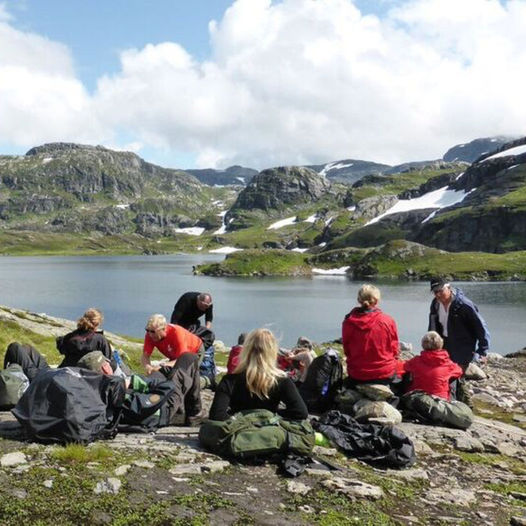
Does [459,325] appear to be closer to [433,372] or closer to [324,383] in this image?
[433,372]

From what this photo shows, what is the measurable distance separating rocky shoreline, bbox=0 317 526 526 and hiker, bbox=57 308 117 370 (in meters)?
2.14

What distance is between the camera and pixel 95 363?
13.0m

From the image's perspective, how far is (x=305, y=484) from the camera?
9.38 metres

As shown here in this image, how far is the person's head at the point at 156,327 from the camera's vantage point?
46.4 ft

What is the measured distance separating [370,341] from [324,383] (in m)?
2.01

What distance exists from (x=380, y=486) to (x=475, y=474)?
295cm

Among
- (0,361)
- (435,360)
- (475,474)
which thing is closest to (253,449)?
(475,474)

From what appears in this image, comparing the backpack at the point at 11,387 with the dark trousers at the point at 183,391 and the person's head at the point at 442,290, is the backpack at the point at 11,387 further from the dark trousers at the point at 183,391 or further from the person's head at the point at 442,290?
the person's head at the point at 442,290

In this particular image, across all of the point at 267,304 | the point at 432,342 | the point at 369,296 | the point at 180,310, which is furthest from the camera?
the point at 267,304

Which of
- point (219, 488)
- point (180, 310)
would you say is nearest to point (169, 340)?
point (180, 310)

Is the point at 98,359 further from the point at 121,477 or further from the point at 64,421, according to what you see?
the point at 121,477

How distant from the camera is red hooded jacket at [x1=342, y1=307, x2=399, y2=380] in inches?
533

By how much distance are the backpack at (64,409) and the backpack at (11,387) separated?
9.38 ft

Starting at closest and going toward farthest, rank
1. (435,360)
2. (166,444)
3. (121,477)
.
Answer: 1. (121,477)
2. (166,444)
3. (435,360)
